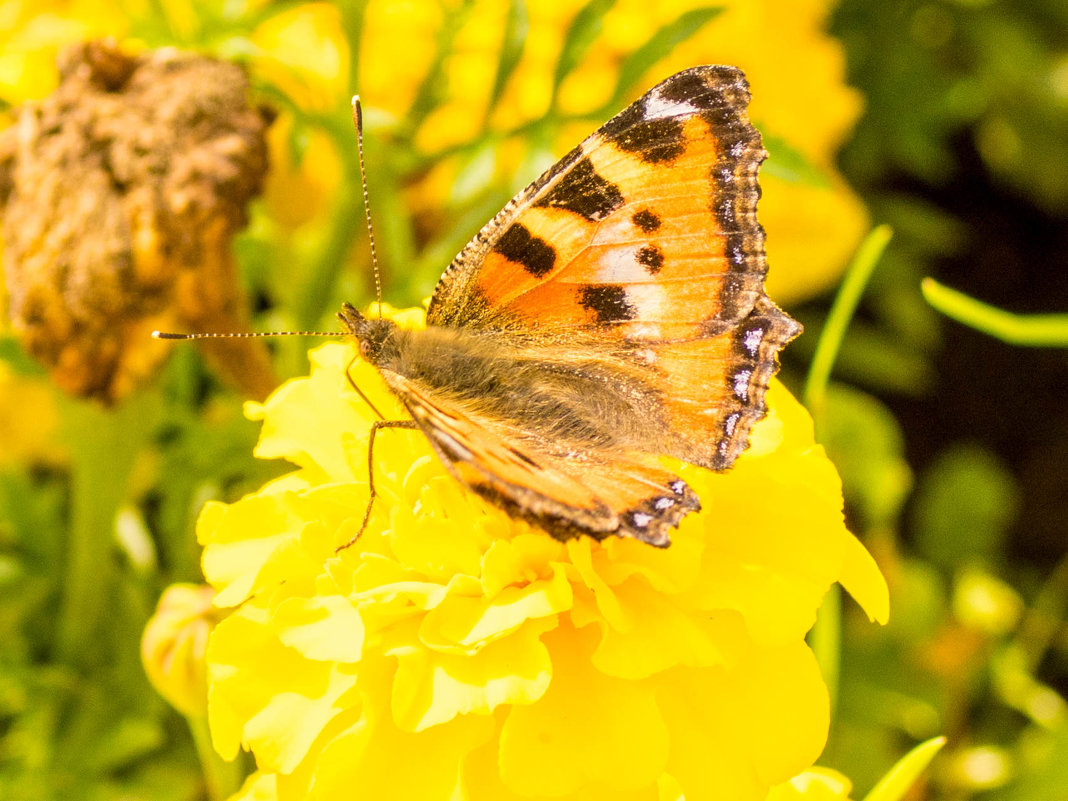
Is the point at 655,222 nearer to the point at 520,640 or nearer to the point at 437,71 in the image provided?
the point at 520,640

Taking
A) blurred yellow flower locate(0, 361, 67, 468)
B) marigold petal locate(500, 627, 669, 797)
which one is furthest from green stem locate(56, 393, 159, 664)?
marigold petal locate(500, 627, 669, 797)

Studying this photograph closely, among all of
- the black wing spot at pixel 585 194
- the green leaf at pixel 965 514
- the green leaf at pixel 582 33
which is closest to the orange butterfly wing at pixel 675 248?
the black wing spot at pixel 585 194

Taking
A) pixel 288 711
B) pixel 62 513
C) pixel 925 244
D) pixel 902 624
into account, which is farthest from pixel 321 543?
pixel 925 244

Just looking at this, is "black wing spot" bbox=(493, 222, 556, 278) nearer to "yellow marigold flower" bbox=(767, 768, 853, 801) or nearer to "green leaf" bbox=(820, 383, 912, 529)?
"yellow marigold flower" bbox=(767, 768, 853, 801)

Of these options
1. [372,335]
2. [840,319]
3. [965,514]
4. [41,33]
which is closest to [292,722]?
[372,335]

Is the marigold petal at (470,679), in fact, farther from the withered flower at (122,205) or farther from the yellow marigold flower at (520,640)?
the withered flower at (122,205)

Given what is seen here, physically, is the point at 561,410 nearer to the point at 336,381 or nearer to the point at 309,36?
the point at 336,381

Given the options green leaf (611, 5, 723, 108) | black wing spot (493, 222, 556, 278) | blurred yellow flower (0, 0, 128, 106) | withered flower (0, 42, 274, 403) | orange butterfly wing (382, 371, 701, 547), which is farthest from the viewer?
blurred yellow flower (0, 0, 128, 106)
